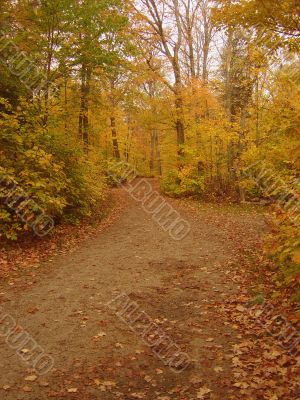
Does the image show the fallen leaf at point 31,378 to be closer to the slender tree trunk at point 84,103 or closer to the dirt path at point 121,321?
the dirt path at point 121,321

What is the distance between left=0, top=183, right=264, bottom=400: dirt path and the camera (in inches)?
190

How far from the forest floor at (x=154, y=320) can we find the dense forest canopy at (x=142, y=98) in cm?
147

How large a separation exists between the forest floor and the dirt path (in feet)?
0.06

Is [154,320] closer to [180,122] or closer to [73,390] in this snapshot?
[73,390]

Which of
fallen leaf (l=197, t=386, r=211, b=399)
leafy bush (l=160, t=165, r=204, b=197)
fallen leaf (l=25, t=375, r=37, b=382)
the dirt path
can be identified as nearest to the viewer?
fallen leaf (l=197, t=386, r=211, b=399)

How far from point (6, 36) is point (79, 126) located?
4703 millimetres

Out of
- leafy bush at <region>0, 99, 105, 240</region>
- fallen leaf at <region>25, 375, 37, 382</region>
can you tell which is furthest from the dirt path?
leafy bush at <region>0, 99, 105, 240</region>

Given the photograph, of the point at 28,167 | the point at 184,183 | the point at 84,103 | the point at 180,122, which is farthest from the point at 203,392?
the point at 180,122

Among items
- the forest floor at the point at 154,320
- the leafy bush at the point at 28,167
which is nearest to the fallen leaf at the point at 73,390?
the forest floor at the point at 154,320

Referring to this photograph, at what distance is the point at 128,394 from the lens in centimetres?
466

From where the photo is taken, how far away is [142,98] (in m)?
23.5

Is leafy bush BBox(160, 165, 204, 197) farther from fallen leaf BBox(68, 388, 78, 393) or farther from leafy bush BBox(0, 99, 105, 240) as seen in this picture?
fallen leaf BBox(68, 388, 78, 393)

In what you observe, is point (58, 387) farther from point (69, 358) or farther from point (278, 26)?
point (278, 26)

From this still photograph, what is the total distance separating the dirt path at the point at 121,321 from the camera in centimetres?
484
